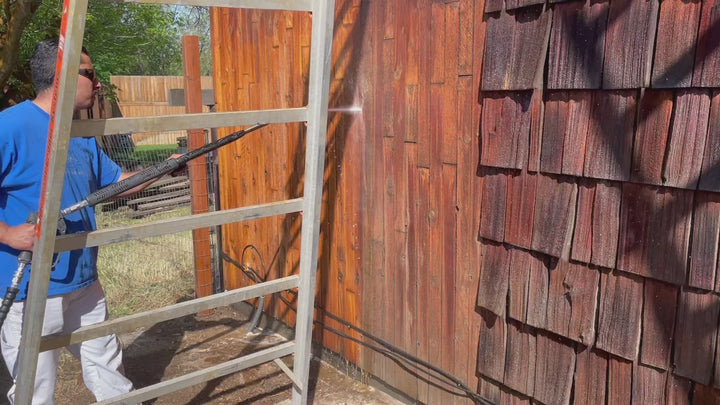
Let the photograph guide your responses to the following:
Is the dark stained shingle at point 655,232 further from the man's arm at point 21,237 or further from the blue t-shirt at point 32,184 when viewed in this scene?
the blue t-shirt at point 32,184

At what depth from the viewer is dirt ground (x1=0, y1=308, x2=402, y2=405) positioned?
3.71 meters

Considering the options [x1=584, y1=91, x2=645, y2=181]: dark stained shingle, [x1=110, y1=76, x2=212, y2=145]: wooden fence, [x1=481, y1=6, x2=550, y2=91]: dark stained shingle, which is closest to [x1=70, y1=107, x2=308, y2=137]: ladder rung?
[x1=481, y1=6, x2=550, y2=91]: dark stained shingle

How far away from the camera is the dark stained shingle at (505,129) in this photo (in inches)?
97.1

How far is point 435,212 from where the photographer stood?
304cm

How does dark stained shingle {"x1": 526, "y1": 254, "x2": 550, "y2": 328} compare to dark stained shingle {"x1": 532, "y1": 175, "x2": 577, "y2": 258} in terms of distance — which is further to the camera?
dark stained shingle {"x1": 526, "y1": 254, "x2": 550, "y2": 328}

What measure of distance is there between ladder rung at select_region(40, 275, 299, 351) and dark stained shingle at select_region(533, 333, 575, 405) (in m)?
1.20

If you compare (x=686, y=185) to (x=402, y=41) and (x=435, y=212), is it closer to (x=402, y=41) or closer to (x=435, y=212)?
(x=435, y=212)

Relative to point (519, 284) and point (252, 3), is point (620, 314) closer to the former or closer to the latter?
point (519, 284)

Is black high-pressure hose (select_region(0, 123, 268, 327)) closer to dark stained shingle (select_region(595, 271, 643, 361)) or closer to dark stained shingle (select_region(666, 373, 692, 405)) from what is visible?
dark stained shingle (select_region(595, 271, 643, 361))

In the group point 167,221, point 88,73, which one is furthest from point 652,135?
point 88,73

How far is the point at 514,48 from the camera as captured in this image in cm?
245

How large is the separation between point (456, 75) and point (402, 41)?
1.48 ft

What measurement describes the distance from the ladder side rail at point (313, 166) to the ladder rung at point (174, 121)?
94 millimetres

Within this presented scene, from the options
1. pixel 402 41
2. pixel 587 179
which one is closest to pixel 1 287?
pixel 402 41
